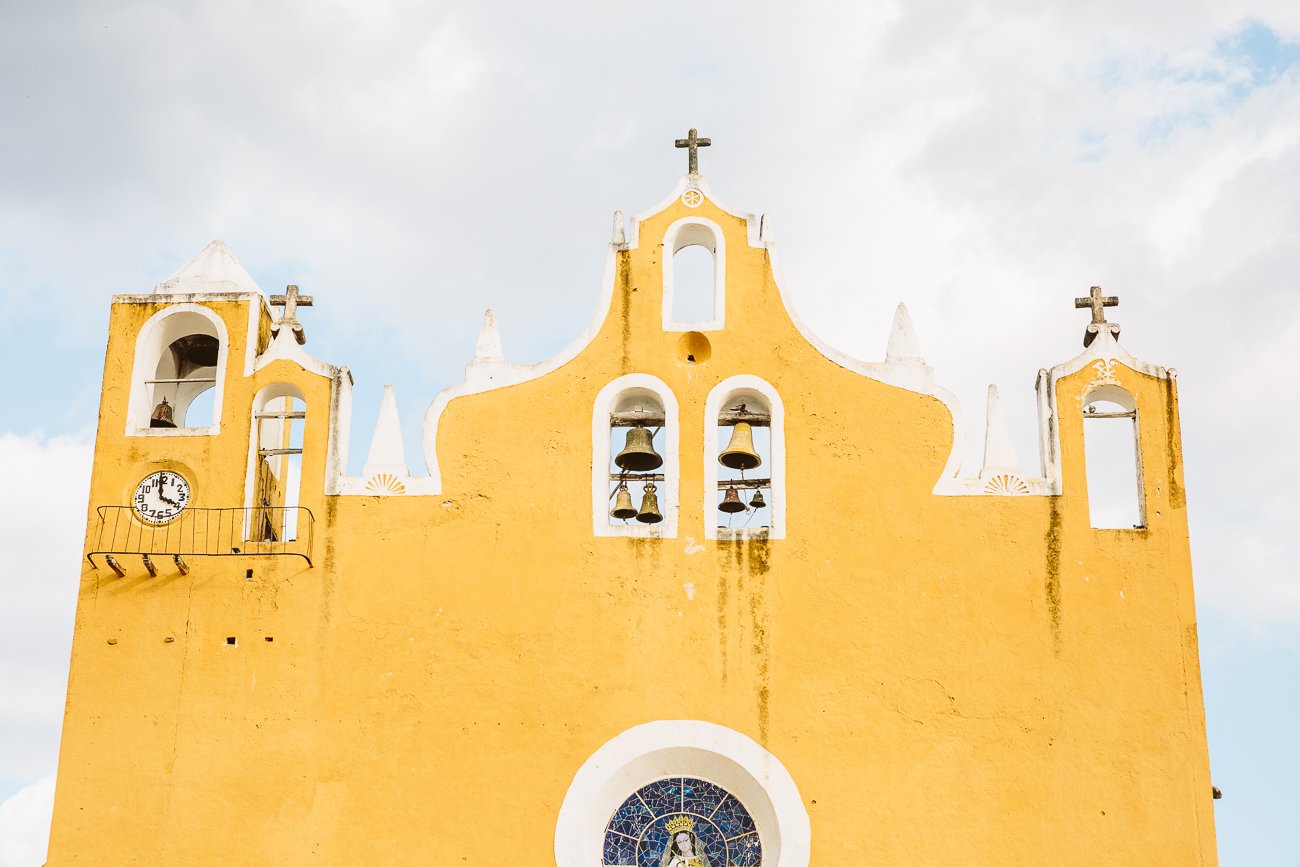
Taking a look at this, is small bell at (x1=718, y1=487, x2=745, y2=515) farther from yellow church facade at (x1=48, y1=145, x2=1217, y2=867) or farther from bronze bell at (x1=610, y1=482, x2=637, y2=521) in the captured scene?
bronze bell at (x1=610, y1=482, x2=637, y2=521)

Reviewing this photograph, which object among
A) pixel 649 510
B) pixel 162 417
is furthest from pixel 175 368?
pixel 649 510

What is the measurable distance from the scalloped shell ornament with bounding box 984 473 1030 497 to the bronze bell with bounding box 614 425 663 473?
9.80 feet

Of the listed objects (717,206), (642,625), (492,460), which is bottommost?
(642,625)

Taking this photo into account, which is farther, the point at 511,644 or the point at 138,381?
the point at 138,381

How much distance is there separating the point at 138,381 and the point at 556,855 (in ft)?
19.6

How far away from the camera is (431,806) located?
15.2 m

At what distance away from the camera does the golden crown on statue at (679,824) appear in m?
15.4

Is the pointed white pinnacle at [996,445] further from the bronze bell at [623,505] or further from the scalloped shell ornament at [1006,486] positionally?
the bronze bell at [623,505]

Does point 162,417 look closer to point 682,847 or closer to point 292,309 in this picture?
point 292,309

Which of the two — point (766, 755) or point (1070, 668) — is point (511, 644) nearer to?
point (766, 755)

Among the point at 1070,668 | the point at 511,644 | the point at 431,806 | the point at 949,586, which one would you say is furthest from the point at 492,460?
the point at 1070,668

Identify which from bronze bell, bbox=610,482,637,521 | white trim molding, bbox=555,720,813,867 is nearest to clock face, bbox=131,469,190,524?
bronze bell, bbox=610,482,637,521

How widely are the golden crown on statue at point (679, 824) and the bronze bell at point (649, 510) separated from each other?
8.81ft

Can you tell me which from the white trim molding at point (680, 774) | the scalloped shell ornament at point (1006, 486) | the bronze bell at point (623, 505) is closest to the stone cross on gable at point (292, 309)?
the bronze bell at point (623, 505)
